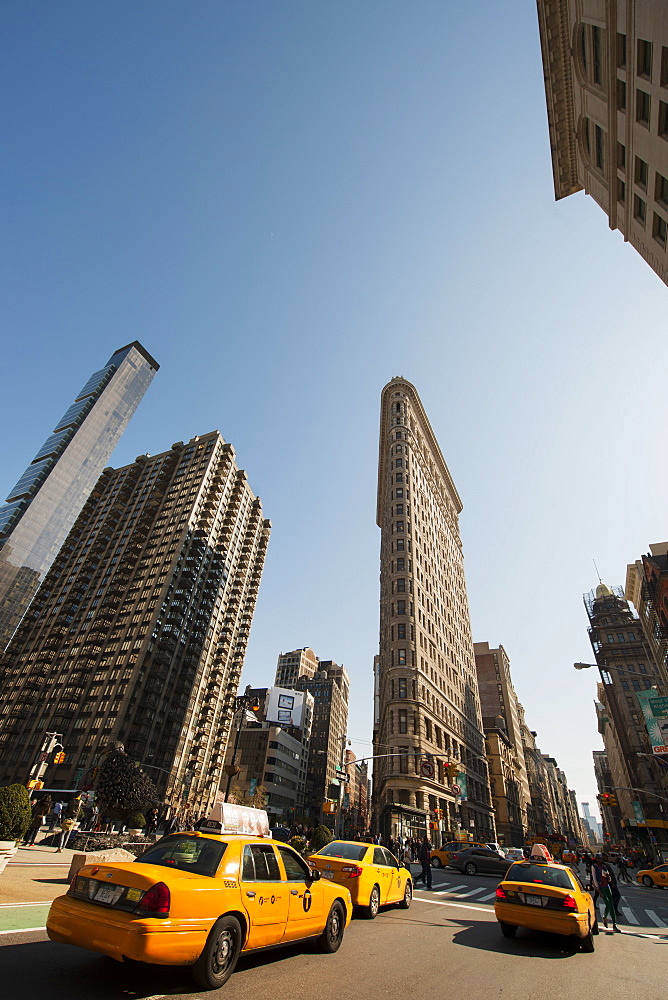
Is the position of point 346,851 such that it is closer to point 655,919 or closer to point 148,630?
point 655,919

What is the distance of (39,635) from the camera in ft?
290

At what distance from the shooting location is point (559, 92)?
1219 inches

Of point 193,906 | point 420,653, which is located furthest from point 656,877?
point 193,906

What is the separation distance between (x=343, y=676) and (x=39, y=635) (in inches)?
4303

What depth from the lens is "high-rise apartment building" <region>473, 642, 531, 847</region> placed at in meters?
82.4

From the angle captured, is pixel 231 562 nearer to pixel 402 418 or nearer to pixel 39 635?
pixel 39 635

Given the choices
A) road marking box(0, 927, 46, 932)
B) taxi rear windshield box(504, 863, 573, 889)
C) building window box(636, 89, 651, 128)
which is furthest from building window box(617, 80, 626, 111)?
road marking box(0, 927, 46, 932)

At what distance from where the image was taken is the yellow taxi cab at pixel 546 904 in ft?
32.0

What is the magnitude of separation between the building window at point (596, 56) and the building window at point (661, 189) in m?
8.20

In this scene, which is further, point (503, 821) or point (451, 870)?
point (503, 821)

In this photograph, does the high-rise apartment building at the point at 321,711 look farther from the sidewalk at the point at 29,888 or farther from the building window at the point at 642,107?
the building window at the point at 642,107

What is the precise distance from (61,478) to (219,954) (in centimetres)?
14080

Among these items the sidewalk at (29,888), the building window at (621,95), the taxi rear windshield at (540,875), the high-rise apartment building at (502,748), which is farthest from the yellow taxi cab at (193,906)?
the high-rise apartment building at (502,748)

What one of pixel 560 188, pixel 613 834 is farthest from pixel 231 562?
pixel 613 834
